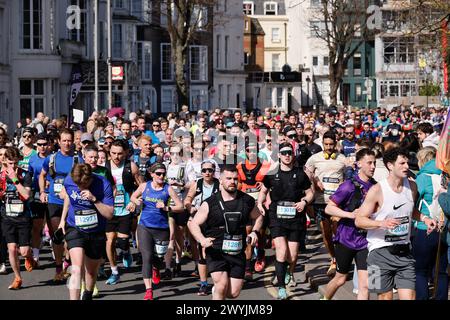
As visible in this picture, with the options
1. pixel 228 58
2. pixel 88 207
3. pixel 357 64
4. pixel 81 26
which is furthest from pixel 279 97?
pixel 88 207

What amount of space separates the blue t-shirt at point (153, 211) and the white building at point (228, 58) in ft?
171

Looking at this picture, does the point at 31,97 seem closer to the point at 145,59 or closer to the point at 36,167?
the point at 145,59

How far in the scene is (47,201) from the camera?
14039mm

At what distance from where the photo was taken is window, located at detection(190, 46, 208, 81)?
6294 centimetres

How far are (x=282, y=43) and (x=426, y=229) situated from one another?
246 ft

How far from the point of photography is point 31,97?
36.0 metres

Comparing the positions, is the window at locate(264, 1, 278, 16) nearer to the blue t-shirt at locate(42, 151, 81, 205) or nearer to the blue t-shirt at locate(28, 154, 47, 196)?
the blue t-shirt at locate(28, 154, 47, 196)

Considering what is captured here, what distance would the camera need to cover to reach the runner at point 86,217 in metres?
11.2

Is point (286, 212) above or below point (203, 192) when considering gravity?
below

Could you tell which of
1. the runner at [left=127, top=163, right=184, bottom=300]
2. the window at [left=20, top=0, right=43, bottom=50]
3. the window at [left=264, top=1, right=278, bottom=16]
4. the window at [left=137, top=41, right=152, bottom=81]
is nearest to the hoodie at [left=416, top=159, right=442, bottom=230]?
the runner at [left=127, top=163, right=184, bottom=300]

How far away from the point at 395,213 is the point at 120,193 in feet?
17.3

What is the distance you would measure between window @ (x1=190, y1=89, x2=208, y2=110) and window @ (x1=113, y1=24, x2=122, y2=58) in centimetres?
1073
